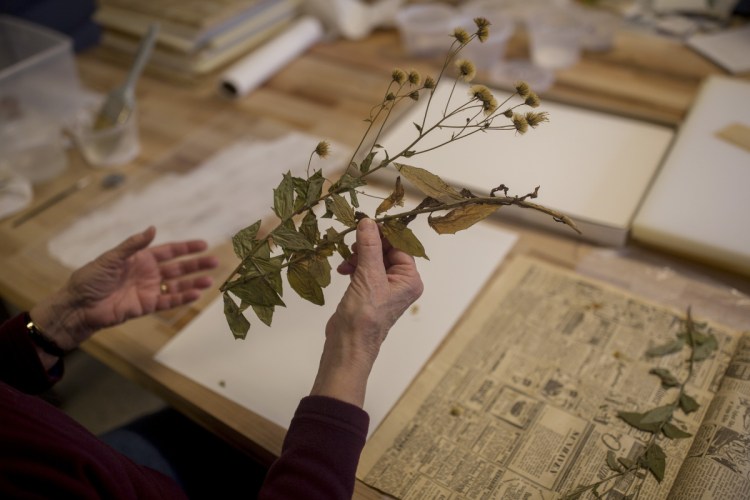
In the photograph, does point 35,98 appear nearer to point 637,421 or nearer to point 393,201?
point 393,201

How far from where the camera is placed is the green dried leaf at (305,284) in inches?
27.0

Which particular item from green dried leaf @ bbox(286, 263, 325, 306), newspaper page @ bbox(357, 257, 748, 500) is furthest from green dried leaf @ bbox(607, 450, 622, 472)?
green dried leaf @ bbox(286, 263, 325, 306)

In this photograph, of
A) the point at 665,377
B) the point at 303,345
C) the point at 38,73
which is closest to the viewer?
the point at 665,377

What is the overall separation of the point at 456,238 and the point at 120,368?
0.56 m

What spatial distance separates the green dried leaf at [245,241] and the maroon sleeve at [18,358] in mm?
354

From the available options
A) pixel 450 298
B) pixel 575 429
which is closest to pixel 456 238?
pixel 450 298

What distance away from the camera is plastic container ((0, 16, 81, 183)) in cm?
128

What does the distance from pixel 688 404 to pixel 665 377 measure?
0.05 m

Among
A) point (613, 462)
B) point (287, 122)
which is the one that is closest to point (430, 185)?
point (613, 462)

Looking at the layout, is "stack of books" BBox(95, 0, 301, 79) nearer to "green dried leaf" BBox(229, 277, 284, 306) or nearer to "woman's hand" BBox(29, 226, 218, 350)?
"woman's hand" BBox(29, 226, 218, 350)

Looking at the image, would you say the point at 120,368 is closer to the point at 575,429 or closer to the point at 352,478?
the point at 352,478

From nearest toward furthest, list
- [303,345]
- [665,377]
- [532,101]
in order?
1. [532,101]
2. [665,377]
3. [303,345]

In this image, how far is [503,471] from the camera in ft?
2.40

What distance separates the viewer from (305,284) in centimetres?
69
